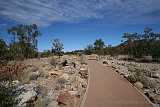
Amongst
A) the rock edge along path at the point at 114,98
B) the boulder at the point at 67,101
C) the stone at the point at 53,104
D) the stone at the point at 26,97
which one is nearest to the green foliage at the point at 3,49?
the stone at the point at 26,97

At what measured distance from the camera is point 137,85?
717 cm

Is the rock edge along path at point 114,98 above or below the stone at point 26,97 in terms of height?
below

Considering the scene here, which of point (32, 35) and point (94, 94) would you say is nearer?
point (94, 94)

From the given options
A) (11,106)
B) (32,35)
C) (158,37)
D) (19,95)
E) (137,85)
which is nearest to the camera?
(11,106)

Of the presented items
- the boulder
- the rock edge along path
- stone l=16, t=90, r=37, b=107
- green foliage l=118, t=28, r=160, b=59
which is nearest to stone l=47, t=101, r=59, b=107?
the boulder

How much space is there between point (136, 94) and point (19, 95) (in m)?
6.48

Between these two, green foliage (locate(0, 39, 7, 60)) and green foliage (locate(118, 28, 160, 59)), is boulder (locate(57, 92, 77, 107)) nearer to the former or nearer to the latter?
green foliage (locate(0, 39, 7, 60))

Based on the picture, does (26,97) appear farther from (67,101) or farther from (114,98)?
(114,98)

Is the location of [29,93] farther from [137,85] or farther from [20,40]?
[20,40]

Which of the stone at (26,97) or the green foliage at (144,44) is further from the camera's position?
the green foliage at (144,44)

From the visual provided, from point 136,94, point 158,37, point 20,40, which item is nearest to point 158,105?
point 136,94

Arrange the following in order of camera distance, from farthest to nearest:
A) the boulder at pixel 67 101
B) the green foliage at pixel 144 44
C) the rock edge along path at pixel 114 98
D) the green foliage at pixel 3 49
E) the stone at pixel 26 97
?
the green foliage at pixel 144 44, the rock edge along path at pixel 114 98, the boulder at pixel 67 101, the stone at pixel 26 97, the green foliage at pixel 3 49

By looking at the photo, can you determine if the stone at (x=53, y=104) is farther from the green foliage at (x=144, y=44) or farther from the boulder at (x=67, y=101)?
the green foliage at (x=144, y=44)

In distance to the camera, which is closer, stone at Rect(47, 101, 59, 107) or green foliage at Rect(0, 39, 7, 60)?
green foliage at Rect(0, 39, 7, 60)
